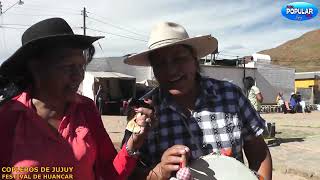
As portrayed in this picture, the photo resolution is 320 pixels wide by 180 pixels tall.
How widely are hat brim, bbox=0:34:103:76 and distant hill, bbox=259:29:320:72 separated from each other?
424 feet

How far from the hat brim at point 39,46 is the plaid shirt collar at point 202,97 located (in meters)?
0.56

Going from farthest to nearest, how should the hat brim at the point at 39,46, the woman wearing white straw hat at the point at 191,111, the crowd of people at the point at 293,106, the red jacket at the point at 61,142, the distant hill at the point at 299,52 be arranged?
1. the distant hill at the point at 299,52
2. the crowd of people at the point at 293,106
3. the woman wearing white straw hat at the point at 191,111
4. the hat brim at the point at 39,46
5. the red jacket at the point at 61,142

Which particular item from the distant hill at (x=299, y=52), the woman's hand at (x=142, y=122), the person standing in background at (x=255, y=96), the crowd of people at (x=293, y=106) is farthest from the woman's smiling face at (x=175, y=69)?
the distant hill at (x=299, y=52)

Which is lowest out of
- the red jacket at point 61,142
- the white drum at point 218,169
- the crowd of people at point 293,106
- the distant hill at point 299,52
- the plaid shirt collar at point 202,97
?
the crowd of people at point 293,106

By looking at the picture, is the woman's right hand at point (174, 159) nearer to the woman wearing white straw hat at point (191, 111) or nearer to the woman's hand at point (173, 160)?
the woman's hand at point (173, 160)

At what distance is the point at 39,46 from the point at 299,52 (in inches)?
6260

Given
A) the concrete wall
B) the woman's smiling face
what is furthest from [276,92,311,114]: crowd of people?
the woman's smiling face

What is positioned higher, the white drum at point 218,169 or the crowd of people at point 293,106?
the white drum at point 218,169

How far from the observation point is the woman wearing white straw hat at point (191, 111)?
8.21ft

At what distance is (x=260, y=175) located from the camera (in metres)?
2.61

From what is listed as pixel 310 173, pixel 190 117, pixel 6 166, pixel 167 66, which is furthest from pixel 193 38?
pixel 310 173

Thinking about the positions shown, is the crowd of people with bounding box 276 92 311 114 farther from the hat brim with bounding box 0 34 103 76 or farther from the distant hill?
the distant hill

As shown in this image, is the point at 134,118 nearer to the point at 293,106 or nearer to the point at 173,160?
the point at 173,160

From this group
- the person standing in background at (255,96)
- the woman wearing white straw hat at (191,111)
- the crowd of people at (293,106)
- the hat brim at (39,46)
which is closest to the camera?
the hat brim at (39,46)
